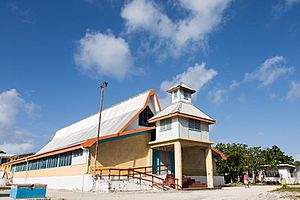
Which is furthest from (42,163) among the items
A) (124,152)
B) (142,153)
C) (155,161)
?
(155,161)

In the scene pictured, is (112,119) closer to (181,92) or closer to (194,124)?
(181,92)

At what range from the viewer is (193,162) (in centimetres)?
2569

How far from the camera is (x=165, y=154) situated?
79.5 ft

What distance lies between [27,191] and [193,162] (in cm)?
1723

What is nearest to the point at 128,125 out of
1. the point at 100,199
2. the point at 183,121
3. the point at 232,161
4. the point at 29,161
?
the point at 183,121

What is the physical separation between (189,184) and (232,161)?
20724 mm

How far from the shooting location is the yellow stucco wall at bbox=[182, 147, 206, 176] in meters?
25.0

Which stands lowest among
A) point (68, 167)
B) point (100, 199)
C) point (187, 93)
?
point (100, 199)

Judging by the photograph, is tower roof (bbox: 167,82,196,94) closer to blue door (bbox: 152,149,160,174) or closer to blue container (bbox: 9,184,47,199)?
blue door (bbox: 152,149,160,174)

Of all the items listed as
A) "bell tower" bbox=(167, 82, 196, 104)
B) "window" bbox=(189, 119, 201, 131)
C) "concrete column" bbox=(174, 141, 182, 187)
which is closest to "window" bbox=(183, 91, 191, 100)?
"bell tower" bbox=(167, 82, 196, 104)

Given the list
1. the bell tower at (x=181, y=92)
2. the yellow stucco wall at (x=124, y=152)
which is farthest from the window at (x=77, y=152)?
the bell tower at (x=181, y=92)

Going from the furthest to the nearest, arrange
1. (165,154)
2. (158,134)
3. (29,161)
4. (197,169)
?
(29,161) < (197,169) < (165,154) < (158,134)

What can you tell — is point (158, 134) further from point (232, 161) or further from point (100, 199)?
point (232, 161)

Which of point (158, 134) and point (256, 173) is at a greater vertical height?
point (158, 134)
